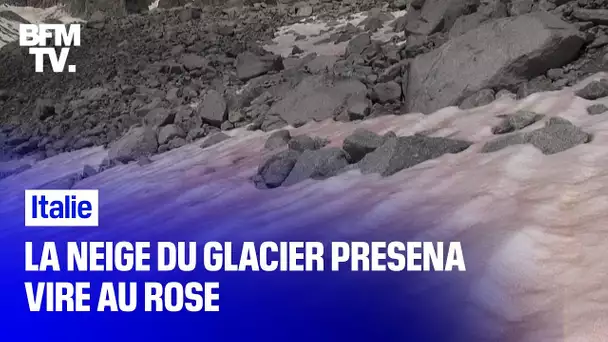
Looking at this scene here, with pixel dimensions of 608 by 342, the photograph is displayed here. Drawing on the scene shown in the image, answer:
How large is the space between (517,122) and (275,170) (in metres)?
1.07

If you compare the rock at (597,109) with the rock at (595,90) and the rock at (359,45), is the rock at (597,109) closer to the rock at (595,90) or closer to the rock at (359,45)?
the rock at (595,90)

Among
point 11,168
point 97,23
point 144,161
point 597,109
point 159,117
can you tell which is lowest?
point 11,168

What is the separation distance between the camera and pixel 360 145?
2.62 m

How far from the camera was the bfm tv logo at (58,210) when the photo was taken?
7.90ft

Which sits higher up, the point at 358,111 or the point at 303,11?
the point at 303,11

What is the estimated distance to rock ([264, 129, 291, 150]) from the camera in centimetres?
317

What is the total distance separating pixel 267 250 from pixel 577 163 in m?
1.09

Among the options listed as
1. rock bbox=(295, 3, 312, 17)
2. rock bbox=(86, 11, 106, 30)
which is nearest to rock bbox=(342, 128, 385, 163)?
rock bbox=(295, 3, 312, 17)

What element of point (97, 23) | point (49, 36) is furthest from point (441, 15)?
point (97, 23)

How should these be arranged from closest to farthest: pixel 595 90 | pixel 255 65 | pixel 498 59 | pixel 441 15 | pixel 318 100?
pixel 595 90
pixel 498 59
pixel 318 100
pixel 441 15
pixel 255 65

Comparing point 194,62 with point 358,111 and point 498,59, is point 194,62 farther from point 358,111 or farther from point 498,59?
point 498,59

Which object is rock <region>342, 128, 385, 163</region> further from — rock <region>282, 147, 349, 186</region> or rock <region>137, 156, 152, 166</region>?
rock <region>137, 156, 152, 166</region>

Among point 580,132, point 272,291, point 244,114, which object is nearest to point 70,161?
point 244,114

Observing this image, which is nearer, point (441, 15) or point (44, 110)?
point (441, 15)
